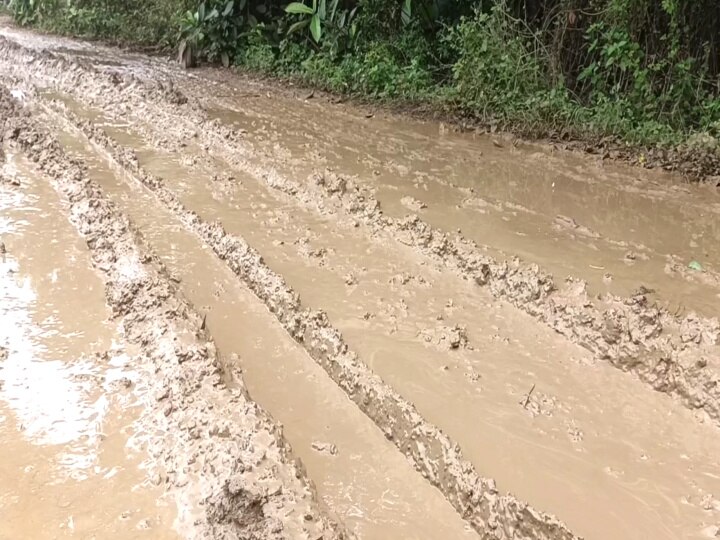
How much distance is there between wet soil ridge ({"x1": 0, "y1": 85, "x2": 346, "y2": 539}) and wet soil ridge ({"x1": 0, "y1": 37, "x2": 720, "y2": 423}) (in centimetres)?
154

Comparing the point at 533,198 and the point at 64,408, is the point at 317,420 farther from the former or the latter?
the point at 533,198

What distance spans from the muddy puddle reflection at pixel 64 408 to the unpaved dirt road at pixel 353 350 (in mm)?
11

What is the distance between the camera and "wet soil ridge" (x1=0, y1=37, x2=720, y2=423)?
9.73ft

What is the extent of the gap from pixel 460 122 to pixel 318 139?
180 centimetres

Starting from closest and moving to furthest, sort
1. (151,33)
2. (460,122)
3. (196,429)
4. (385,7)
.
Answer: (196,429)
(460,122)
(385,7)
(151,33)

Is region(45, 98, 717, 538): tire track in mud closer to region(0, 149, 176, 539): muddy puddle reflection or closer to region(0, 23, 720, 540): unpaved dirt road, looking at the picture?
region(0, 23, 720, 540): unpaved dirt road

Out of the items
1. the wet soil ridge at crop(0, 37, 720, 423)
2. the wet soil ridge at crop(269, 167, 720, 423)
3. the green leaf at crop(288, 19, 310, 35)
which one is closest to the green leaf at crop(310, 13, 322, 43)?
the green leaf at crop(288, 19, 310, 35)

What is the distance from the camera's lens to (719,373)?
2.90 m

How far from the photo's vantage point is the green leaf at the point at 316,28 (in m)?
10.1

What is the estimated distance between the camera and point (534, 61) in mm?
7617

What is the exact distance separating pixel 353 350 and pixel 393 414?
0.50 meters

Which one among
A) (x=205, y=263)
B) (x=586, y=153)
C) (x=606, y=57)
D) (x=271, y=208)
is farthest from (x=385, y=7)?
(x=205, y=263)

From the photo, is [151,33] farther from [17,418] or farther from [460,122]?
[17,418]

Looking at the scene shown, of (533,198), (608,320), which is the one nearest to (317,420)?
(608,320)
